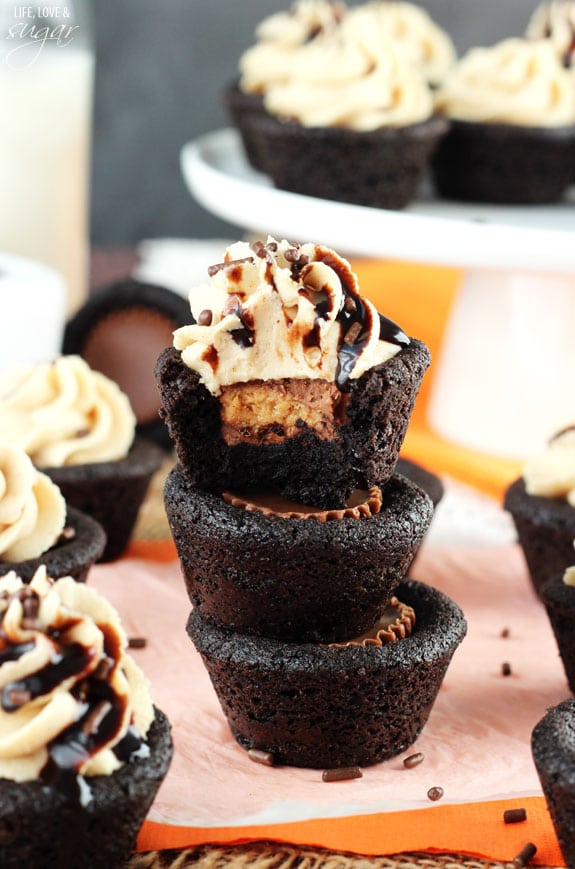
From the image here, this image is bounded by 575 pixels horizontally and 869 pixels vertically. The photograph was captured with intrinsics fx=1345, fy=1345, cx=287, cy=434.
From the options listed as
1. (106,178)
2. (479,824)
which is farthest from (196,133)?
(479,824)

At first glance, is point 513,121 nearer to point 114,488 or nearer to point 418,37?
point 418,37

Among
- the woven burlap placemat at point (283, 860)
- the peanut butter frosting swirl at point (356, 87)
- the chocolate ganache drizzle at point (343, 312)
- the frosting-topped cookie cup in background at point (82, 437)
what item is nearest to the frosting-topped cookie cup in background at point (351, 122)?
the peanut butter frosting swirl at point (356, 87)

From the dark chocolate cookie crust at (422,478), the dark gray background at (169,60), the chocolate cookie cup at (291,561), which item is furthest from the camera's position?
the dark gray background at (169,60)

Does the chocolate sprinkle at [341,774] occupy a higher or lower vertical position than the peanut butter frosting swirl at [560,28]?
lower

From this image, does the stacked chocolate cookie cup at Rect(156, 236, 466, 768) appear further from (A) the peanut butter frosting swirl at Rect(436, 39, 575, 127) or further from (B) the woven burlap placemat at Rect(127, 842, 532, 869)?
(A) the peanut butter frosting swirl at Rect(436, 39, 575, 127)

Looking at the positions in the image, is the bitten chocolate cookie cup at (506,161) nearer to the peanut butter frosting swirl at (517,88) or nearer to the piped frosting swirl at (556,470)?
the peanut butter frosting swirl at (517,88)

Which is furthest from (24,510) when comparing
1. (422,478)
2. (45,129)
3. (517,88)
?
(45,129)

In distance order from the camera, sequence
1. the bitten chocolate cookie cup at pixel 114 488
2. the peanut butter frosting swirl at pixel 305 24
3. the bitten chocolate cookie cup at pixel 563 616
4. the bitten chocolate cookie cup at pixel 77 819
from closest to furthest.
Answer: the bitten chocolate cookie cup at pixel 77 819 < the bitten chocolate cookie cup at pixel 563 616 < the bitten chocolate cookie cup at pixel 114 488 < the peanut butter frosting swirl at pixel 305 24
